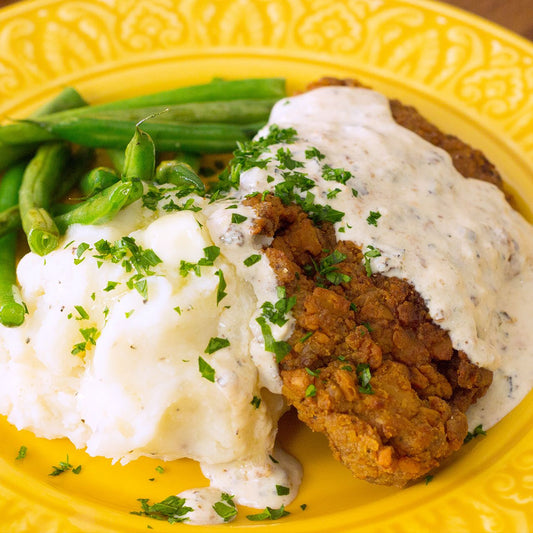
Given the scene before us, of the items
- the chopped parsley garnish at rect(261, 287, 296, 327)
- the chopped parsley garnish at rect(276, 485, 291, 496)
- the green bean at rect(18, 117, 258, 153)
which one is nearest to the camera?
the chopped parsley garnish at rect(261, 287, 296, 327)

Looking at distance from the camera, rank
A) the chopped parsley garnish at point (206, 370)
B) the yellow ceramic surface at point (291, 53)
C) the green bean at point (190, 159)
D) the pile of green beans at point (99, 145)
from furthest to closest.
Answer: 1. the yellow ceramic surface at point (291, 53)
2. the green bean at point (190, 159)
3. the pile of green beans at point (99, 145)
4. the chopped parsley garnish at point (206, 370)

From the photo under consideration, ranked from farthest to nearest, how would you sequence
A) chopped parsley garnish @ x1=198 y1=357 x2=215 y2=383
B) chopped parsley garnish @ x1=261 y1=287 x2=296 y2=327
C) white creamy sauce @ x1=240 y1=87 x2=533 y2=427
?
white creamy sauce @ x1=240 y1=87 x2=533 y2=427, chopped parsley garnish @ x1=261 y1=287 x2=296 y2=327, chopped parsley garnish @ x1=198 y1=357 x2=215 y2=383

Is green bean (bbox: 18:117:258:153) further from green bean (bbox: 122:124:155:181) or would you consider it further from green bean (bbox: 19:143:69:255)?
green bean (bbox: 122:124:155:181)

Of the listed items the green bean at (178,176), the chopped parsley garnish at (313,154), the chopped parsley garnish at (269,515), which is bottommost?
the chopped parsley garnish at (269,515)

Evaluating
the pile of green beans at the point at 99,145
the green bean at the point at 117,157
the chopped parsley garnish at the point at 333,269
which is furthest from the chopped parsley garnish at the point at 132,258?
the green bean at the point at 117,157

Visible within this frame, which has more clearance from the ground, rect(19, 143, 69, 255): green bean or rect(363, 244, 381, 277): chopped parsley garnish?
rect(363, 244, 381, 277): chopped parsley garnish

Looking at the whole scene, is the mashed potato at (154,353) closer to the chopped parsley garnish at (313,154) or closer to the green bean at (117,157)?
the chopped parsley garnish at (313,154)

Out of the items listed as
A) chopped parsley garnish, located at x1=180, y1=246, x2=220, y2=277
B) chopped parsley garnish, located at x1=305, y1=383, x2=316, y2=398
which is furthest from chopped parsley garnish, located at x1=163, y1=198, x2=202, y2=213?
chopped parsley garnish, located at x1=305, y1=383, x2=316, y2=398
